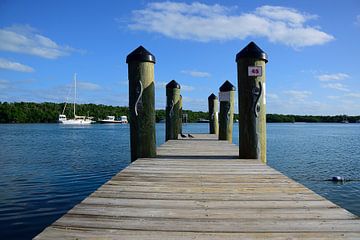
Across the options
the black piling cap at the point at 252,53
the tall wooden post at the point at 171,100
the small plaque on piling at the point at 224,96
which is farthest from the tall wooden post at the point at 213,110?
the black piling cap at the point at 252,53

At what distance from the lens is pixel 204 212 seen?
3465 mm

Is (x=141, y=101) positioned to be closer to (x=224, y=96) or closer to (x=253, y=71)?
(x=253, y=71)

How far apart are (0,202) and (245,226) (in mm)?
7102

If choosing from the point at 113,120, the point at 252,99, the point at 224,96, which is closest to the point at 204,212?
the point at 252,99

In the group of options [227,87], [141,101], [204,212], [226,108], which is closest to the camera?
[204,212]

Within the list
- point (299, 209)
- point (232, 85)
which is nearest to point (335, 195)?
point (232, 85)

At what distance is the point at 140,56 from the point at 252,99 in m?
2.61

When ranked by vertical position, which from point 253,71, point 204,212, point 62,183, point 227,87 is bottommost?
point 62,183

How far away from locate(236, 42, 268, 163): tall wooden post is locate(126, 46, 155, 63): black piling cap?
197 centimetres

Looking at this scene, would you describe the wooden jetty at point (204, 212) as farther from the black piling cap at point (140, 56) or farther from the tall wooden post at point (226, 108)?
the tall wooden post at point (226, 108)

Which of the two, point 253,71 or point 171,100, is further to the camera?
point 171,100

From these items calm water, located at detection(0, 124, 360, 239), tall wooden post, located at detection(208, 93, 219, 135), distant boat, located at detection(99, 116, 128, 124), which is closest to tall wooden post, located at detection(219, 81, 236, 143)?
calm water, located at detection(0, 124, 360, 239)

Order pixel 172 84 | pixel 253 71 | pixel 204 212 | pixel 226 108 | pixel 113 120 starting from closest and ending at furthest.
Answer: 1. pixel 204 212
2. pixel 253 71
3. pixel 226 108
4. pixel 172 84
5. pixel 113 120

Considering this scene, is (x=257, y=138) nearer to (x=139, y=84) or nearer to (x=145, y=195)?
(x=139, y=84)
